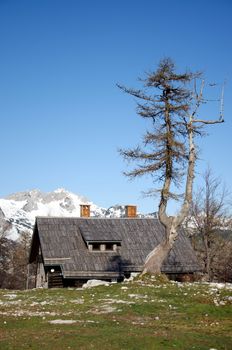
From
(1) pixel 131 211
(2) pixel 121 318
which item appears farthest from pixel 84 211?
(2) pixel 121 318

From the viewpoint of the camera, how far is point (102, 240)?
143 ft

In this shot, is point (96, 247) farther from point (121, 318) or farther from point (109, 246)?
point (121, 318)

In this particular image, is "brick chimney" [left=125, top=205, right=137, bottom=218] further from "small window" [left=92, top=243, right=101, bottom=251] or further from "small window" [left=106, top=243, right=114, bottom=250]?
"small window" [left=92, top=243, right=101, bottom=251]

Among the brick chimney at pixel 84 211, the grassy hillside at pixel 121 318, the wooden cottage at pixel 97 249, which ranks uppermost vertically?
the brick chimney at pixel 84 211


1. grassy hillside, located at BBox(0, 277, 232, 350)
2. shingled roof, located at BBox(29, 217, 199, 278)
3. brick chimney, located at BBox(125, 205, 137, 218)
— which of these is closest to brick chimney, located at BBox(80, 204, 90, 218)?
brick chimney, located at BBox(125, 205, 137, 218)

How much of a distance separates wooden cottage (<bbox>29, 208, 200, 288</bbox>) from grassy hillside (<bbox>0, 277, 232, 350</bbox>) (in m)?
18.4

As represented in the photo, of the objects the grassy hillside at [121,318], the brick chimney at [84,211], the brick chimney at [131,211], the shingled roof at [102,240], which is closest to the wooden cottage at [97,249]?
the shingled roof at [102,240]

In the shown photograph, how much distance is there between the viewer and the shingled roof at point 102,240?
41.3 metres

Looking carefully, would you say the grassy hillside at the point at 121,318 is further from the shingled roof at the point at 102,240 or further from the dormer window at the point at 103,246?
the dormer window at the point at 103,246

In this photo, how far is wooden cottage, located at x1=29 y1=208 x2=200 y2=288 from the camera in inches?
1625

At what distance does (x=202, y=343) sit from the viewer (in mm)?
12055

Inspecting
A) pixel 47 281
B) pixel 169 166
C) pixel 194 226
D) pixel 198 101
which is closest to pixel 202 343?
pixel 169 166

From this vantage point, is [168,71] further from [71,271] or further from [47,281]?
[47,281]

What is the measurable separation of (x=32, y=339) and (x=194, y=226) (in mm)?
41828
